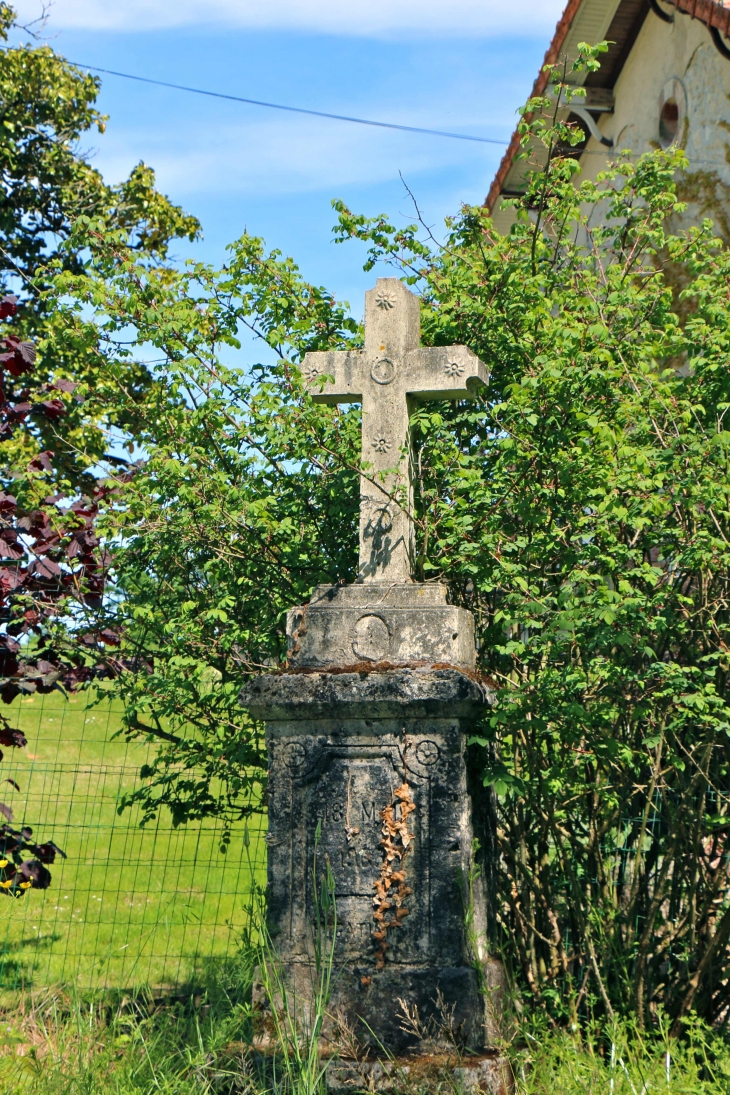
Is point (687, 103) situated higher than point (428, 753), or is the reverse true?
point (687, 103)

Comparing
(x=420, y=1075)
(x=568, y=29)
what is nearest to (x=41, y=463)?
(x=420, y=1075)

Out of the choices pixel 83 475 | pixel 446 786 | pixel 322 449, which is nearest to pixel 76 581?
pixel 322 449

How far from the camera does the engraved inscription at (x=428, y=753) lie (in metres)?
3.69

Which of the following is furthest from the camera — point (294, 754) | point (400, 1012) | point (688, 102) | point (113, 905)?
point (688, 102)

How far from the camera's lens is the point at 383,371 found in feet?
13.9

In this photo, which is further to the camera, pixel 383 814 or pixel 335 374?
pixel 335 374

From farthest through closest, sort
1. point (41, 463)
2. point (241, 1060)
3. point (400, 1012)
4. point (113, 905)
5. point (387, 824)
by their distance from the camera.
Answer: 1. point (113, 905)
2. point (41, 463)
3. point (387, 824)
4. point (400, 1012)
5. point (241, 1060)

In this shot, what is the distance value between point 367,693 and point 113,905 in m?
5.07

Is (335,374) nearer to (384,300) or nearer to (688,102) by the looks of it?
(384,300)

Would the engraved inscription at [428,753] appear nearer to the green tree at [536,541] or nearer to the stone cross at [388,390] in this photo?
the green tree at [536,541]

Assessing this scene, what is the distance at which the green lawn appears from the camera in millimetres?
5727

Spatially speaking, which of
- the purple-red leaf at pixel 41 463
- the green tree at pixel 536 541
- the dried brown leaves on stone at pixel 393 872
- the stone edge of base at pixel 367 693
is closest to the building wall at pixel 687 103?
the green tree at pixel 536 541

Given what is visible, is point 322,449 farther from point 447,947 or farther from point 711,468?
point 447,947

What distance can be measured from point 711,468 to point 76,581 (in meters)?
2.97
